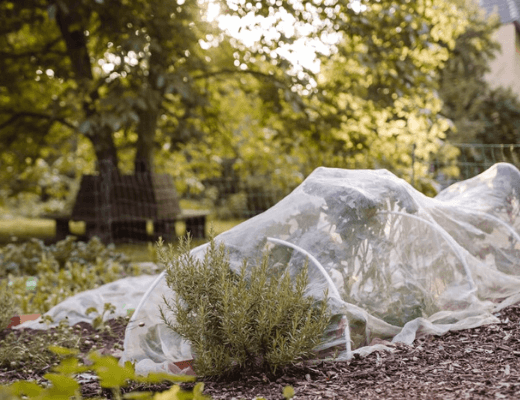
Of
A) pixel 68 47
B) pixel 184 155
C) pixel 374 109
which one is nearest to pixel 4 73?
pixel 68 47

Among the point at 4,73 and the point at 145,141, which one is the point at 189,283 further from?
the point at 4,73

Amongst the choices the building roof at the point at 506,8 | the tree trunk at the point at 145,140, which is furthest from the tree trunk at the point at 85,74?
the building roof at the point at 506,8

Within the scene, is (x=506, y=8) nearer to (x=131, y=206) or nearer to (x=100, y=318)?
(x=131, y=206)

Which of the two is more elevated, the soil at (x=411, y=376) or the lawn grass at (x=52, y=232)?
the lawn grass at (x=52, y=232)

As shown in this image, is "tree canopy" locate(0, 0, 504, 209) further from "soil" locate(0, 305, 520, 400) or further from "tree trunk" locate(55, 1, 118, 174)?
"soil" locate(0, 305, 520, 400)

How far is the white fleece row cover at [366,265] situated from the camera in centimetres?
300

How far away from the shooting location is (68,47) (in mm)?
8430

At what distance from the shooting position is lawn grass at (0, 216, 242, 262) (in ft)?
25.6

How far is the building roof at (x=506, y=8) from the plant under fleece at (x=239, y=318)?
1861cm

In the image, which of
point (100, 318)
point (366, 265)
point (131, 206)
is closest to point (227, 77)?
point (131, 206)

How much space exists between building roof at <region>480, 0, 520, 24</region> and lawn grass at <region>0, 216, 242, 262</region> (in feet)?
41.4

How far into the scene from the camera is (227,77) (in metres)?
9.36

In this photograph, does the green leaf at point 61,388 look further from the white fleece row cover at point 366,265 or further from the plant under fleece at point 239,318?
the white fleece row cover at point 366,265

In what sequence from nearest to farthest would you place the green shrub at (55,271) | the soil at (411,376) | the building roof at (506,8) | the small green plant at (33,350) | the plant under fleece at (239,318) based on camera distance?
the soil at (411,376) → the plant under fleece at (239,318) → the small green plant at (33,350) → the green shrub at (55,271) → the building roof at (506,8)
